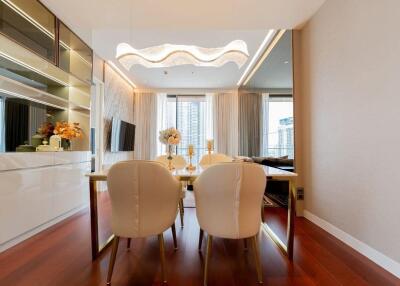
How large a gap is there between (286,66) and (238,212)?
2.80m

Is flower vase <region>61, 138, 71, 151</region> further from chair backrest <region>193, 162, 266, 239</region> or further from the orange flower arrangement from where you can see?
chair backrest <region>193, 162, 266, 239</region>

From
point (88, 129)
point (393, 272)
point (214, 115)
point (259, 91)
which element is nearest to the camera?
point (393, 272)

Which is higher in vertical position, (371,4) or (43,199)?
(371,4)

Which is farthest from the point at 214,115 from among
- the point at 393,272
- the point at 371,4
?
the point at 393,272

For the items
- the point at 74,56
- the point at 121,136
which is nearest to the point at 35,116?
the point at 74,56

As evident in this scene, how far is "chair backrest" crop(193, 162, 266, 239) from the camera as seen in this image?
1.61 m

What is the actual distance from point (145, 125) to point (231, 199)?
6116 millimetres

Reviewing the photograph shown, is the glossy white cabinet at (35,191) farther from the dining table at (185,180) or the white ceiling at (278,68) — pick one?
the white ceiling at (278,68)

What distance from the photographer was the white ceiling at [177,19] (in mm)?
2775

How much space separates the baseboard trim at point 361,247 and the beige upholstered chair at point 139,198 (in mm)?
1712

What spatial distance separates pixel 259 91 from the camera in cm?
516

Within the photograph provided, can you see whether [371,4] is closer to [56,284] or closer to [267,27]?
[267,27]

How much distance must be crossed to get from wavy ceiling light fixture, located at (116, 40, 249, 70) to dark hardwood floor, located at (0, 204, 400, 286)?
6.70ft

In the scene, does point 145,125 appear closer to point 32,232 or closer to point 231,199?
point 32,232
